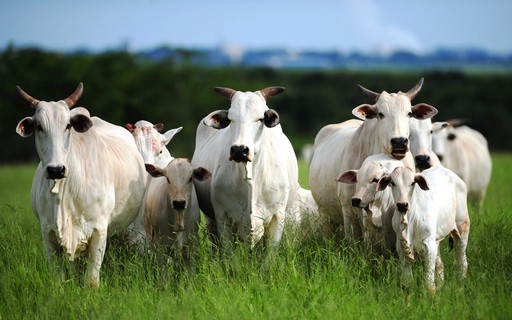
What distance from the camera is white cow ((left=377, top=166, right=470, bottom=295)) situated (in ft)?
27.9

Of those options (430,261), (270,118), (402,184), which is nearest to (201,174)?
(270,118)

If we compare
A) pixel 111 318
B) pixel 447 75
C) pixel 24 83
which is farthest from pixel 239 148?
pixel 447 75

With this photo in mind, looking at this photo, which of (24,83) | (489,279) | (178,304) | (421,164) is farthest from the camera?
(24,83)

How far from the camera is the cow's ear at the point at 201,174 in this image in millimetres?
9555

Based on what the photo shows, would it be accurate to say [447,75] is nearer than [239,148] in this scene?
No

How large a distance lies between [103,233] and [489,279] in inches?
155

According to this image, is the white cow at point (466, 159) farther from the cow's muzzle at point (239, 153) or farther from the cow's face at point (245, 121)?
the cow's muzzle at point (239, 153)

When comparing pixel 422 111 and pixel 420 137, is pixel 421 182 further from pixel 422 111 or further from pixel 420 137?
pixel 420 137

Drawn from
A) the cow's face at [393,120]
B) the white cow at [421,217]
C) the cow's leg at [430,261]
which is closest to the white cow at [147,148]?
the cow's face at [393,120]

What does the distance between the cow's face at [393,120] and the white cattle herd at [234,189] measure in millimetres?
13

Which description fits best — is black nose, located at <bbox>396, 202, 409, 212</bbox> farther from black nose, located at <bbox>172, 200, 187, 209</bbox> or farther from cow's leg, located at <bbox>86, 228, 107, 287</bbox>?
cow's leg, located at <bbox>86, 228, 107, 287</bbox>

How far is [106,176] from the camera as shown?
9250 millimetres

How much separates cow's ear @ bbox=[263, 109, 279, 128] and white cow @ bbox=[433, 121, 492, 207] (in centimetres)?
839

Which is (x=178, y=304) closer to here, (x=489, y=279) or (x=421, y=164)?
(x=489, y=279)
